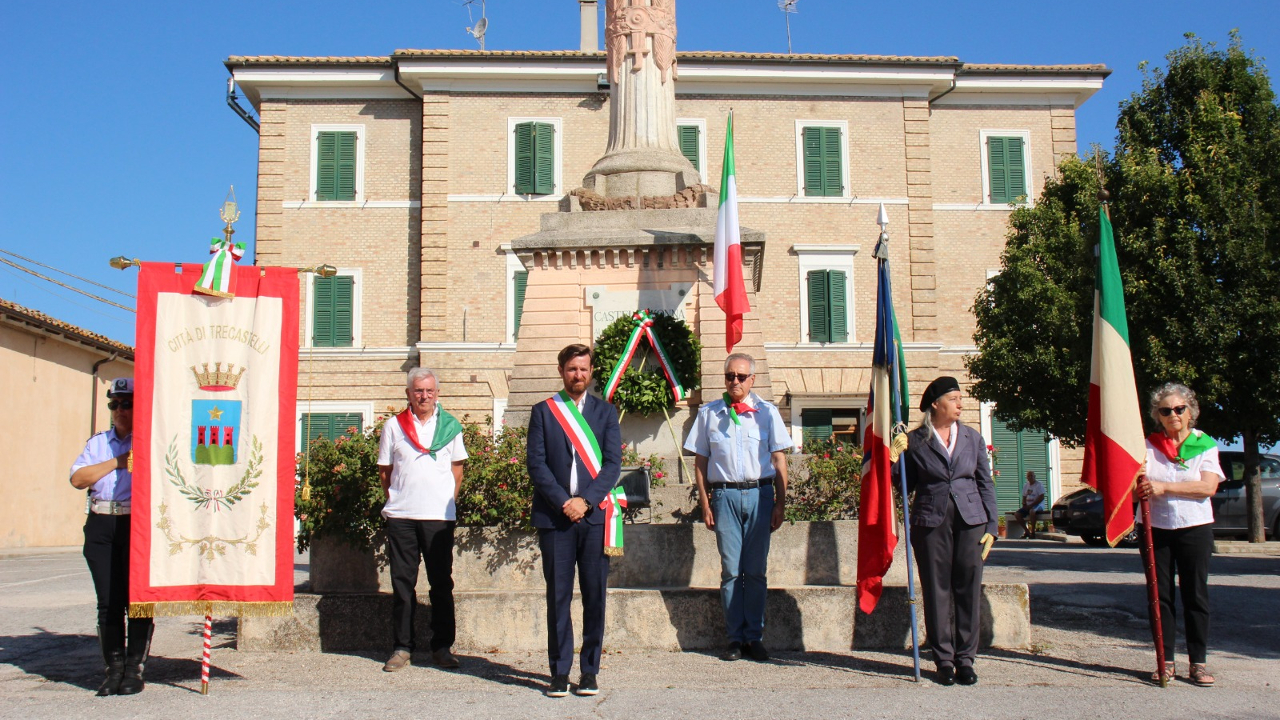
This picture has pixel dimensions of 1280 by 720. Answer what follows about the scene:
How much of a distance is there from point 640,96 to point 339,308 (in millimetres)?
16876

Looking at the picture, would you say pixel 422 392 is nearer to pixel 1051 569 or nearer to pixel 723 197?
pixel 723 197

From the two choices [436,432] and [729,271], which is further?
[729,271]

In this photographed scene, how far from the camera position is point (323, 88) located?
87.9 ft

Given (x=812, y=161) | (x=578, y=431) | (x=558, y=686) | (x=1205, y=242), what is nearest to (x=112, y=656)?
(x=558, y=686)

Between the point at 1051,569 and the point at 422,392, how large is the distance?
9.09 m

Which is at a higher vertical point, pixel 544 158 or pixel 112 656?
pixel 544 158

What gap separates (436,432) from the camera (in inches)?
258

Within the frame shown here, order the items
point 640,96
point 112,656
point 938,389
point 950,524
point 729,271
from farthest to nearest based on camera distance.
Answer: point 640,96
point 729,271
point 938,389
point 950,524
point 112,656

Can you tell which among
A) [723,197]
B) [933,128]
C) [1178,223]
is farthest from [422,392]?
[933,128]

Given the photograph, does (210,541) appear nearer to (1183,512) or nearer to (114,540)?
(114,540)

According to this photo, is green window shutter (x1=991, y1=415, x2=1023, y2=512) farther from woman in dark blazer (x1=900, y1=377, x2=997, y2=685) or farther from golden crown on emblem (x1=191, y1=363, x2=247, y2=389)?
golden crown on emblem (x1=191, y1=363, x2=247, y2=389)

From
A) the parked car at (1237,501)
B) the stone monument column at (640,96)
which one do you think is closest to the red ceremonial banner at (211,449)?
the stone monument column at (640,96)

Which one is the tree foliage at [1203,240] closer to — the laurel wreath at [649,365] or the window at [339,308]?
the laurel wreath at [649,365]

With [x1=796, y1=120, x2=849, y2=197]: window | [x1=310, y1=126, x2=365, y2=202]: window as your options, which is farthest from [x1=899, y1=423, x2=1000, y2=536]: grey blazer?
[x1=310, y1=126, x2=365, y2=202]: window
